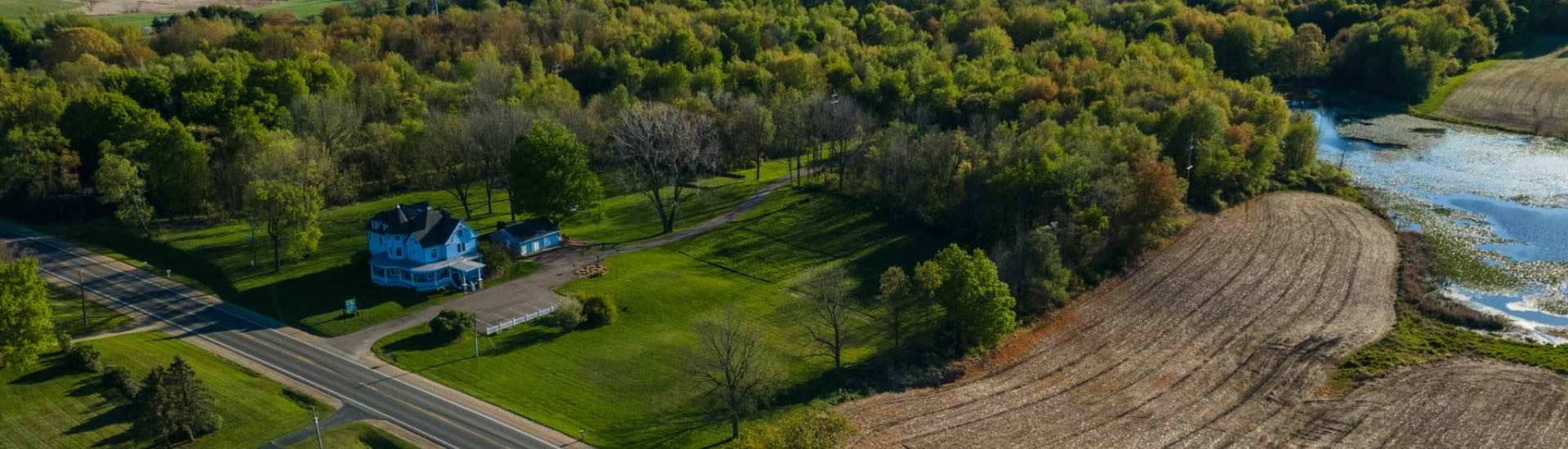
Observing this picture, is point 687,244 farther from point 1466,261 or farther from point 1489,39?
point 1489,39

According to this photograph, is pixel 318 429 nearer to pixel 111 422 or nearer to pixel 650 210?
pixel 111 422

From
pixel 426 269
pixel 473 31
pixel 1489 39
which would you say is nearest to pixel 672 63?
pixel 473 31

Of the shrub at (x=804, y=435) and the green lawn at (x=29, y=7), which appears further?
the green lawn at (x=29, y=7)

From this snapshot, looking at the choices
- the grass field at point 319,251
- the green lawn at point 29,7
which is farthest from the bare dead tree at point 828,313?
the green lawn at point 29,7

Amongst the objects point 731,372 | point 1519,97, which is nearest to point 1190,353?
point 731,372

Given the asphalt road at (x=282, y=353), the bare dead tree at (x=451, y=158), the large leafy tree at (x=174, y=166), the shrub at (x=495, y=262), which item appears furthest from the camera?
the bare dead tree at (x=451, y=158)

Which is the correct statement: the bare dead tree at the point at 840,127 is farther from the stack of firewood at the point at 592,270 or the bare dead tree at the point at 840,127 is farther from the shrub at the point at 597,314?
the shrub at the point at 597,314

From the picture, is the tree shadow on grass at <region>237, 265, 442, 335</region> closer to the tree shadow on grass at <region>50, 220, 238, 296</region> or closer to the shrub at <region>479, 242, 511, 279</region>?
the tree shadow on grass at <region>50, 220, 238, 296</region>
